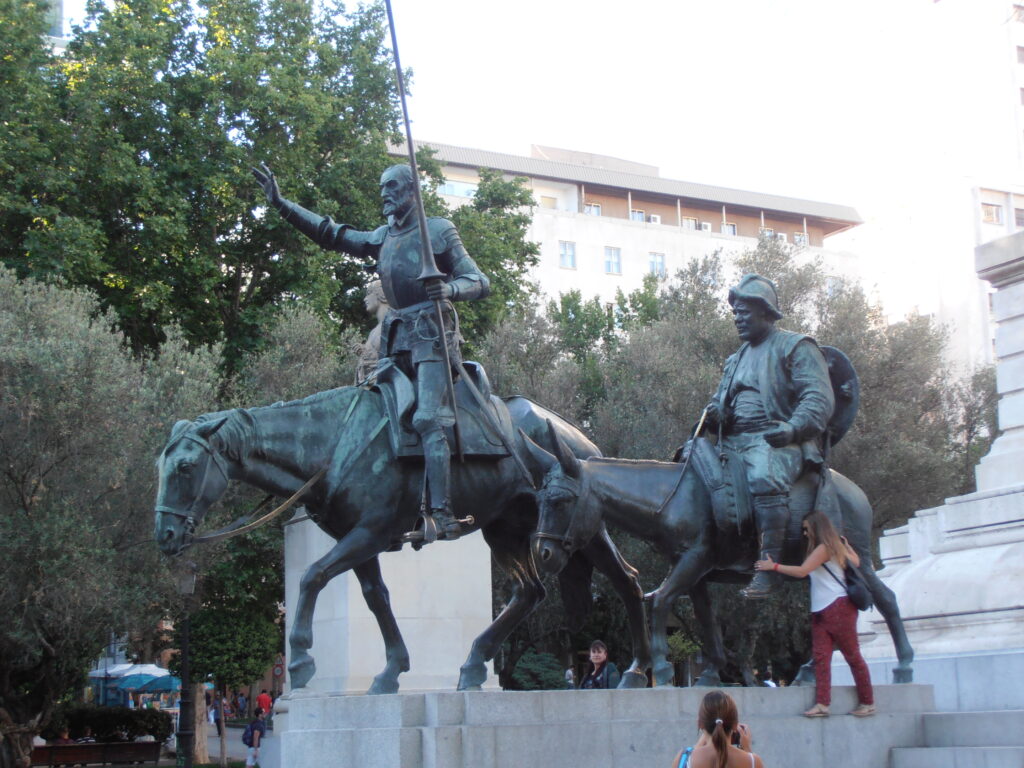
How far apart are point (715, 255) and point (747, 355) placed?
28.3 meters

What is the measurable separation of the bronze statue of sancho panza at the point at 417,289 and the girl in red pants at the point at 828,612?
8.42ft

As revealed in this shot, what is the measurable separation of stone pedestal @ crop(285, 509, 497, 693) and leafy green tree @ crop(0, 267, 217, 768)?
10371 mm

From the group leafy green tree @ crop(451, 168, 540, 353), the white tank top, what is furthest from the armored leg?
leafy green tree @ crop(451, 168, 540, 353)

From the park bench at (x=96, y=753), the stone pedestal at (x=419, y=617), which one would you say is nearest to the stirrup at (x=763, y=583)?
the stone pedestal at (x=419, y=617)

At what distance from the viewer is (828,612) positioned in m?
9.18

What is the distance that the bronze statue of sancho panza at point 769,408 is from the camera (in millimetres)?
9367

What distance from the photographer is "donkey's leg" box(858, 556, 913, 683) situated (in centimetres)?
985

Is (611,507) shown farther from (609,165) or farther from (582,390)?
(609,165)

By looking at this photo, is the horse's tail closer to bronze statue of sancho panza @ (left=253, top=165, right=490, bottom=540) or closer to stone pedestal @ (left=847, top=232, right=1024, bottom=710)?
bronze statue of sancho panza @ (left=253, top=165, right=490, bottom=540)

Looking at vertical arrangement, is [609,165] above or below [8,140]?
above

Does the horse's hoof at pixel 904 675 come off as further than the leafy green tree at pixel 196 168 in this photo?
No

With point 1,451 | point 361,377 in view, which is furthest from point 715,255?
point 361,377

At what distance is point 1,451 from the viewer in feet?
76.0

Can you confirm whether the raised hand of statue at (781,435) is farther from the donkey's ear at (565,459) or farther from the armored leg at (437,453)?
the armored leg at (437,453)
